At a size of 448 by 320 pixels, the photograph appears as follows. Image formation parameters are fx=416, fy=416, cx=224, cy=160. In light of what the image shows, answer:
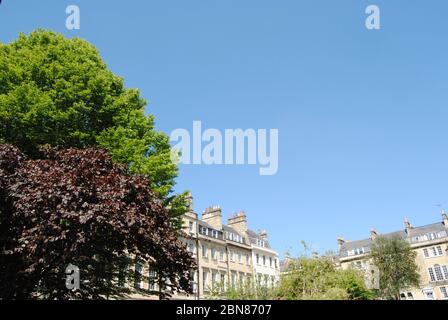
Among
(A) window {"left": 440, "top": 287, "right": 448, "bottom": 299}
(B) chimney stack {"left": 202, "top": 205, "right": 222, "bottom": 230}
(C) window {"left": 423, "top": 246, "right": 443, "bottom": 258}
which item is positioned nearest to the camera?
(B) chimney stack {"left": 202, "top": 205, "right": 222, "bottom": 230}

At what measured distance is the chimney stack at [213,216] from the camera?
60.4 metres

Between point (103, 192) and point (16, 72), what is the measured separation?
1031 cm

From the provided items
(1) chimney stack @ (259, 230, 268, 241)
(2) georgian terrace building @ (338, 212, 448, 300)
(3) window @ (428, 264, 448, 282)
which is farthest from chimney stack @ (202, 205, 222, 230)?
(3) window @ (428, 264, 448, 282)

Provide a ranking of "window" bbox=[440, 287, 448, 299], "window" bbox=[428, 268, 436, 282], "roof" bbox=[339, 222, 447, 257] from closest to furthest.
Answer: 1. "window" bbox=[440, 287, 448, 299]
2. "window" bbox=[428, 268, 436, 282]
3. "roof" bbox=[339, 222, 447, 257]

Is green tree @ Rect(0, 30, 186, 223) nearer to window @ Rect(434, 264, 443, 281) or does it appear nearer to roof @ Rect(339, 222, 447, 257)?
roof @ Rect(339, 222, 447, 257)

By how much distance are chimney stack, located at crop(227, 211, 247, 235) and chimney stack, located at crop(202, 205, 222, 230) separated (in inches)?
231

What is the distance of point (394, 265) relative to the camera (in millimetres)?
66062

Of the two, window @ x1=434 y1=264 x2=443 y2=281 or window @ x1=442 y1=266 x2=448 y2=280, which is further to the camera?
window @ x1=434 y1=264 x2=443 y2=281

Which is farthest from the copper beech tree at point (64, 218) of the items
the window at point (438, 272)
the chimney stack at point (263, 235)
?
the window at point (438, 272)

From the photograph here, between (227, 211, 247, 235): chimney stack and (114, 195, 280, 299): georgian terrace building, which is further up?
(227, 211, 247, 235): chimney stack

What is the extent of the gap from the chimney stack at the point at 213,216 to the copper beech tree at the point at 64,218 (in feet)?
135

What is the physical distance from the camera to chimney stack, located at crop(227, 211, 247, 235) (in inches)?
2623

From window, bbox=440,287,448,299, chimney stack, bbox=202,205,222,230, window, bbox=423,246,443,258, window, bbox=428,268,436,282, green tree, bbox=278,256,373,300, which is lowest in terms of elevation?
green tree, bbox=278,256,373,300

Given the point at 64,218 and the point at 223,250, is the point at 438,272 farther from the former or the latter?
the point at 64,218
